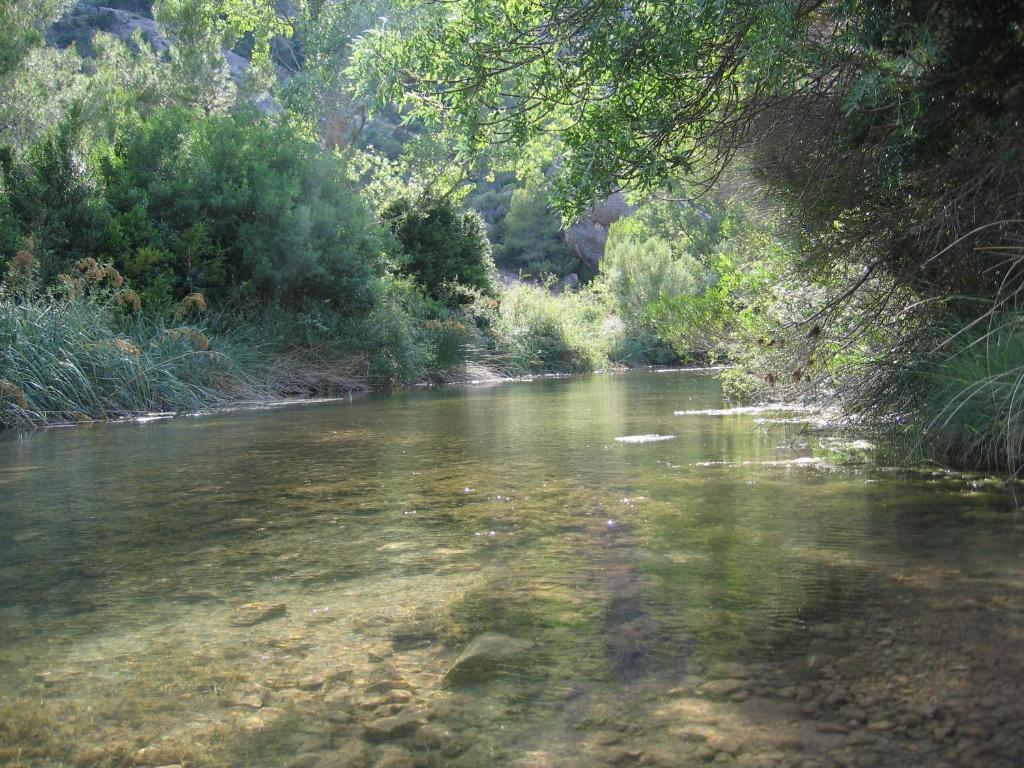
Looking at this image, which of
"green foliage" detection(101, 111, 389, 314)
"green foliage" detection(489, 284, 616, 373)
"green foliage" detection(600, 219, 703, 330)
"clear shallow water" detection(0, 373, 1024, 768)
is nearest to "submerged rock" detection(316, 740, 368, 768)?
"clear shallow water" detection(0, 373, 1024, 768)

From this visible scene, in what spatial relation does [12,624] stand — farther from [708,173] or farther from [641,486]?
[708,173]

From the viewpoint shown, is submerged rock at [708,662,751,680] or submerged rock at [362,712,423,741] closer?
submerged rock at [362,712,423,741]

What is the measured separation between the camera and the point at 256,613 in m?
3.51

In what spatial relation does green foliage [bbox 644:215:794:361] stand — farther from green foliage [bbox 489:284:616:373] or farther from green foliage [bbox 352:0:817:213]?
green foliage [bbox 489:284:616:373]

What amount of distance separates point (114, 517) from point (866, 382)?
530cm

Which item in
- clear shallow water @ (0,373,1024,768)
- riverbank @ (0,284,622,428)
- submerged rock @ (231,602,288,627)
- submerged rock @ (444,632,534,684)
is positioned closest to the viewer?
clear shallow water @ (0,373,1024,768)

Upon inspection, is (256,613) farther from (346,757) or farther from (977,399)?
(977,399)

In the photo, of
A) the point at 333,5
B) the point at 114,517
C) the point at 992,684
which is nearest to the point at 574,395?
the point at 114,517

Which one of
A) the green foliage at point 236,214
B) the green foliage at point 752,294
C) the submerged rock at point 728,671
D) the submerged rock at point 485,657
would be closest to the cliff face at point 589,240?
the green foliage at point 236,214

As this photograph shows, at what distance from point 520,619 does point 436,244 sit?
2337cm

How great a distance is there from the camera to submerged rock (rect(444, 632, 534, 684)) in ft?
9.20

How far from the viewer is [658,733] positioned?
93.3 inches

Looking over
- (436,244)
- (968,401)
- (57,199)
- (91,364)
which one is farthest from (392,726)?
(436,244)

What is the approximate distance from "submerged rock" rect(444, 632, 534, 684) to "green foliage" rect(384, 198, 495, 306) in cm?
2248
